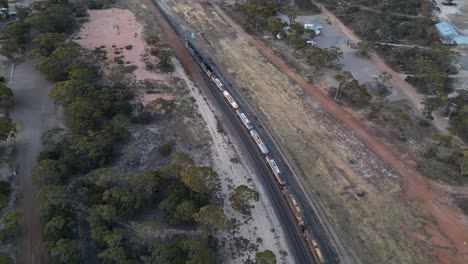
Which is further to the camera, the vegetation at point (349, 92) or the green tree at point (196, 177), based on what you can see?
the vegetation at point (349, 92)

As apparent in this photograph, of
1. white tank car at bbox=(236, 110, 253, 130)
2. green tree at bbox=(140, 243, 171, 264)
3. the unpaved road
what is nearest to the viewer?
green tree at bbox=(140, 243, 171, 264)

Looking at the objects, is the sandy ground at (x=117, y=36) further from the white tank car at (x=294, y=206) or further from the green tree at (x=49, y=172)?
the white tank car at (x=294, y=206)

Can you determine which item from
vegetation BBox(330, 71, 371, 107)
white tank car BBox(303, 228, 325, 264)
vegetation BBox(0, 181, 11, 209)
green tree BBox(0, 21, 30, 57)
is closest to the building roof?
vegetation BBox(330, 71, 371, 107)

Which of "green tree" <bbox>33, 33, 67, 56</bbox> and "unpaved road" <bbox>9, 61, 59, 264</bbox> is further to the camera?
"green tree" <bbox>33, 33, 67, 56</bbox>

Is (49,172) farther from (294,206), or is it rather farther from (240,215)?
(294,206)

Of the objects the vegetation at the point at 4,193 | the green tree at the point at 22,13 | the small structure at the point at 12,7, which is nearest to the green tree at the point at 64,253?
the vegetation at the point at 4,193

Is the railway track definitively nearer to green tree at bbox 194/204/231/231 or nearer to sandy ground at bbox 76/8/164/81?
sandy ground at bbox 76/8/164/81

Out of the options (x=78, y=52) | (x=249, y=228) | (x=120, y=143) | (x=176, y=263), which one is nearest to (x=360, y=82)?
(x=249, y=228)
